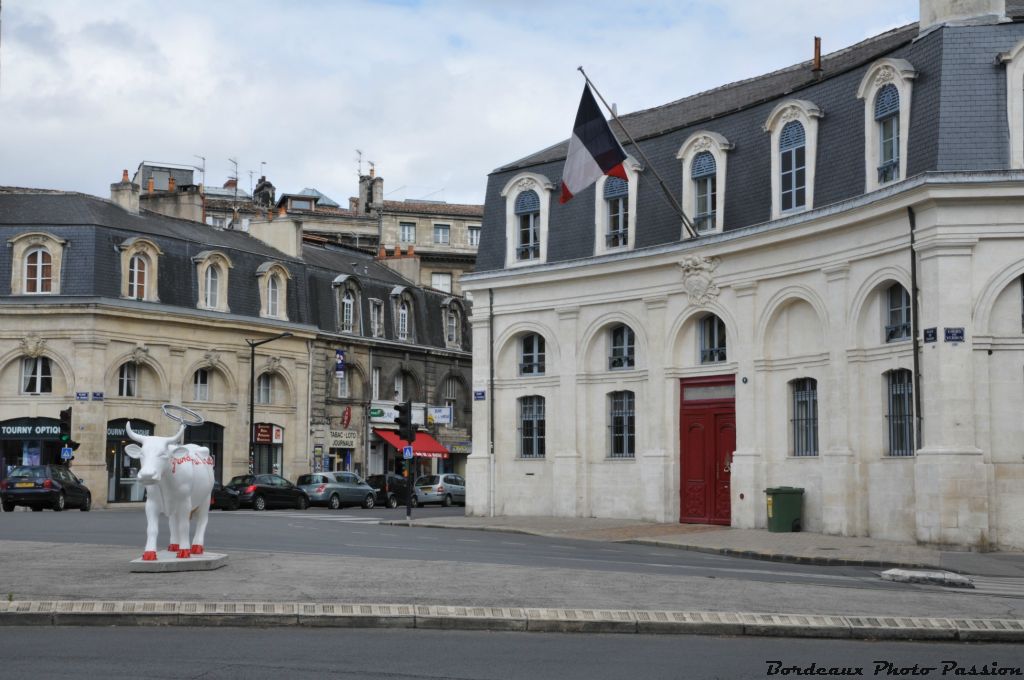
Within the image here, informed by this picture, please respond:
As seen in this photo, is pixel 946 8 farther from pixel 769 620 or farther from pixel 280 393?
pixel 280 393

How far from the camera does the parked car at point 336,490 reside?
4703cm

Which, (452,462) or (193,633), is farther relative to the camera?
(452,462)

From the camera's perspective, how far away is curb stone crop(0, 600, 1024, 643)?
1148 centimetres

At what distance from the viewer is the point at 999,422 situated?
24.0 meters

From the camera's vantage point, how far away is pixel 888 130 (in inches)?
1037

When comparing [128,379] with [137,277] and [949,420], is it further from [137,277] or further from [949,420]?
[949,420]

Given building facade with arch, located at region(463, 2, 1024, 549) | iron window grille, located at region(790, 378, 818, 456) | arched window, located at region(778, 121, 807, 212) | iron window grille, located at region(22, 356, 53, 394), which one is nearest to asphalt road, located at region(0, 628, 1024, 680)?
building facade with arch, located at region(463, 2, 1024, 549)

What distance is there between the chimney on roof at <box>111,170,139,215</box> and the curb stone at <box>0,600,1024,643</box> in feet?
139

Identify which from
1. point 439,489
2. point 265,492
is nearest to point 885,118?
point 265,492

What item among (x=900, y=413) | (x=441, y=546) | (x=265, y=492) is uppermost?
(x=900, y=413)

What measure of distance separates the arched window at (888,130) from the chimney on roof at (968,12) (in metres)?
1.50

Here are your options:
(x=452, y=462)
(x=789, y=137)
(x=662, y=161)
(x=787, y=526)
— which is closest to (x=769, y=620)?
(x=787, y=526)

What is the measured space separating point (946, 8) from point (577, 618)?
18259mm

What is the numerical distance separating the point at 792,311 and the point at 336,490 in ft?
74.7
